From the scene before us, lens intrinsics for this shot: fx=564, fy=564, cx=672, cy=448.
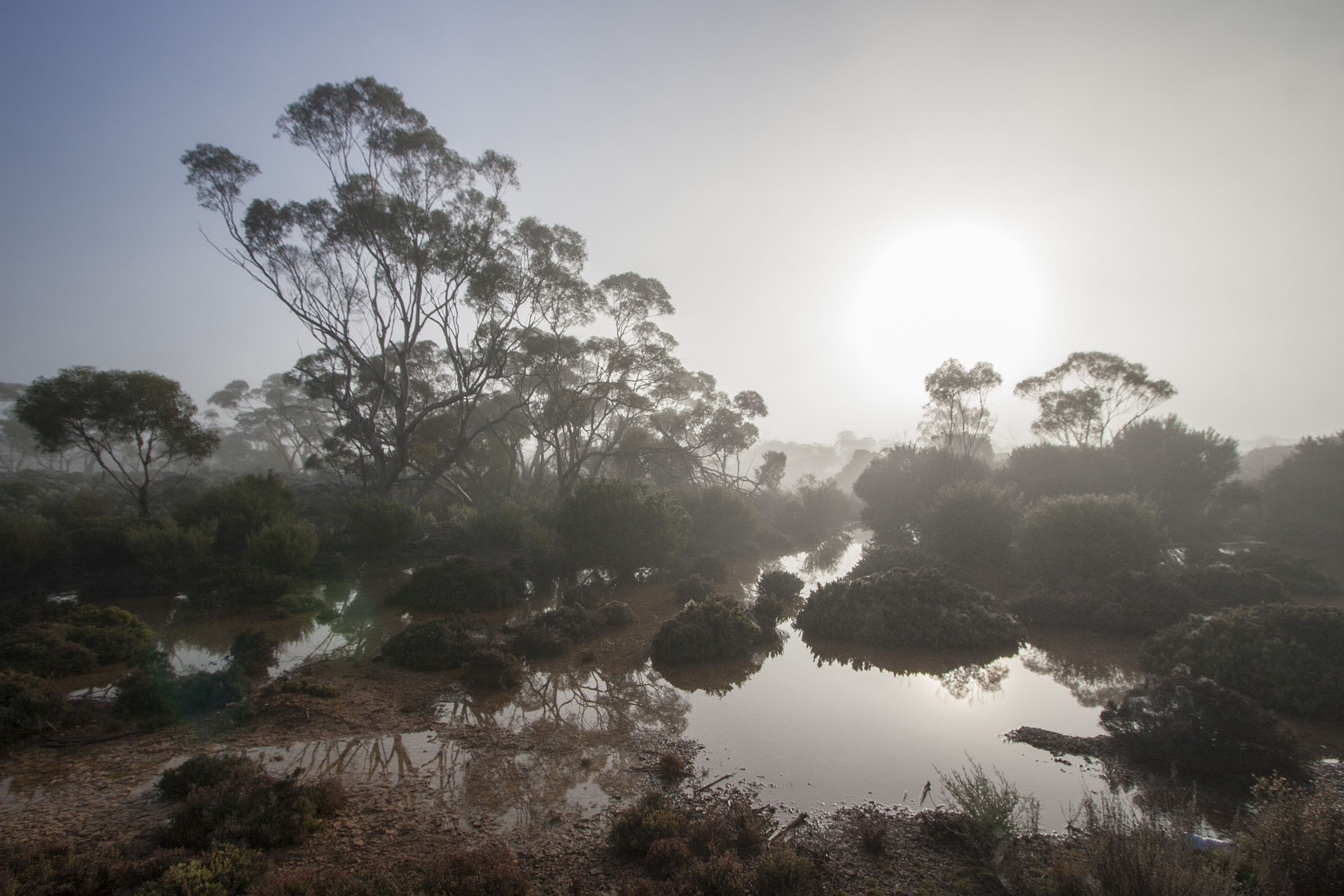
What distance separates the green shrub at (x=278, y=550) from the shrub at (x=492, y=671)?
8993 mm

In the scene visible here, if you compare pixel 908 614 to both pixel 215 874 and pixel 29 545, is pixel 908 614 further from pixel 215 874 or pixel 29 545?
pixel 29 545

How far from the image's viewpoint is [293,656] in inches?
436

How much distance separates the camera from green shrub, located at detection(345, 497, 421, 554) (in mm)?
19281

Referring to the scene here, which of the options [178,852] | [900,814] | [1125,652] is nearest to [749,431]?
[1125,652]

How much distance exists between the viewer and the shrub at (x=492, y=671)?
9633mm

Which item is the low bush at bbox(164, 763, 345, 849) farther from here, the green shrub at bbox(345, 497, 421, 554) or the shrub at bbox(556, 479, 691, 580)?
the green shrub at bbox(345, 497, 421, 554)

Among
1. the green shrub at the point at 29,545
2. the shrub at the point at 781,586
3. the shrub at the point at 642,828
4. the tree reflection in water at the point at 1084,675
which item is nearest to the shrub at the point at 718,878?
the shrub at the point at 642,828

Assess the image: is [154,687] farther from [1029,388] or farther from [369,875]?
[1029,388]

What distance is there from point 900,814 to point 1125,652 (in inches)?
338

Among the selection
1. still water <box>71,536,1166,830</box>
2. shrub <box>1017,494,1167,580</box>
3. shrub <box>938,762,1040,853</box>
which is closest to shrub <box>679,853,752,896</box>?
still water <box>71,536,1166,830</box>

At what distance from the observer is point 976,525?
18.6 metres

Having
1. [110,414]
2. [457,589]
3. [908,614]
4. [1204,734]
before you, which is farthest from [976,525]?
[110,414]

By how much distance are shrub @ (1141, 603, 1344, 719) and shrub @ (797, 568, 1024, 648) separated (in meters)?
2.82

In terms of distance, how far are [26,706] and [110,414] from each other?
15.6 metres
